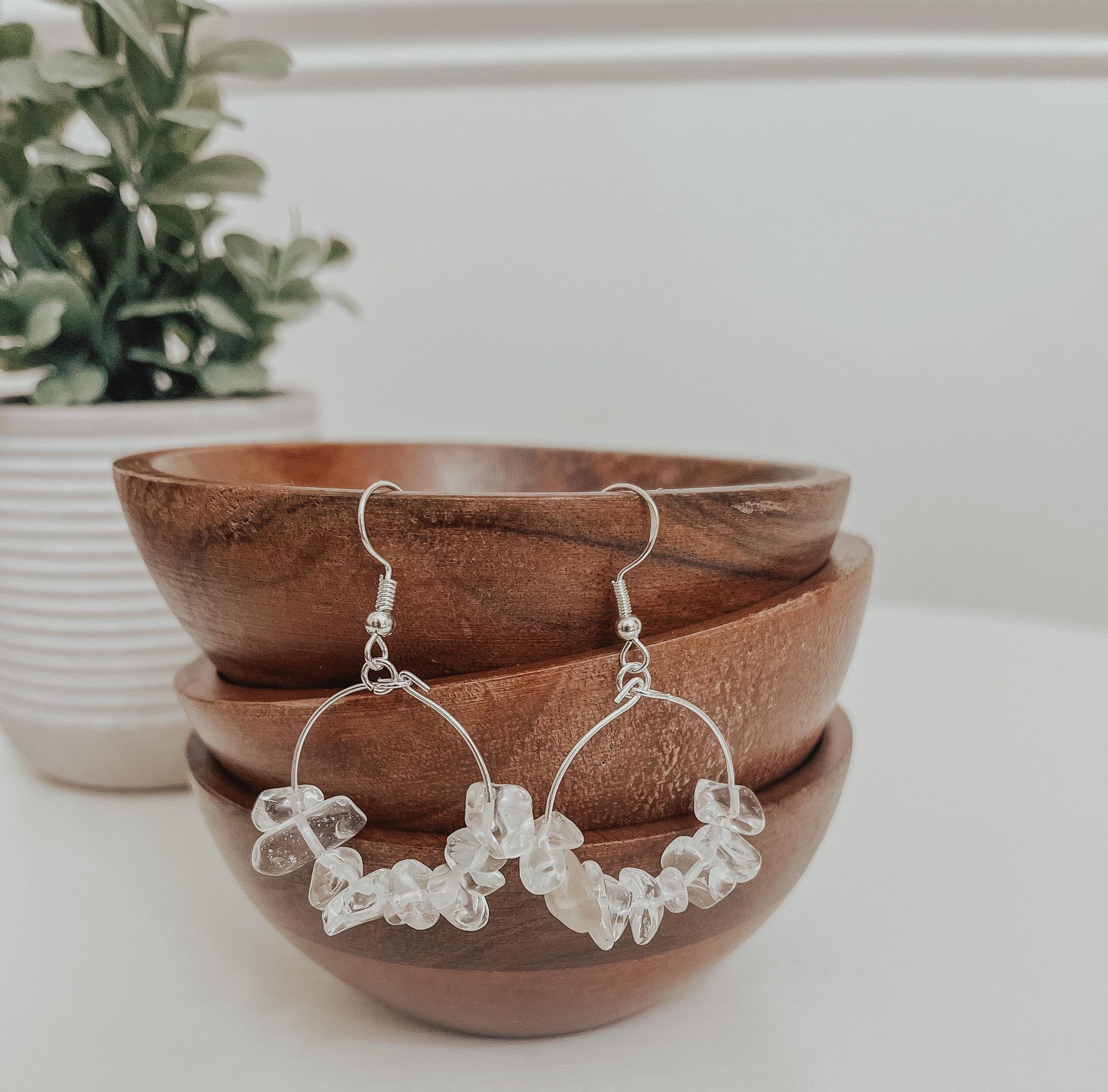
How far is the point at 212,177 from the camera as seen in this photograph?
1.97 ft

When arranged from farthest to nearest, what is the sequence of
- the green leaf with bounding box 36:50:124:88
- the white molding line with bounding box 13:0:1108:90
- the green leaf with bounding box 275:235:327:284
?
the white molding line with bounding box 13:0:1108:90 < the green leaf with bounding box 275:235:327:284 < the green leaf with bounding box 36:50:124:88

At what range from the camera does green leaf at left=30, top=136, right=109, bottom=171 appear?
22.0 inches

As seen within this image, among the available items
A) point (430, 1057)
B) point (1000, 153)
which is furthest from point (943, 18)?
point (430, 1057)

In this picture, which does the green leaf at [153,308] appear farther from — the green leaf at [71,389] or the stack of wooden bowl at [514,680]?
the stack of wooden bowl at [514,680]

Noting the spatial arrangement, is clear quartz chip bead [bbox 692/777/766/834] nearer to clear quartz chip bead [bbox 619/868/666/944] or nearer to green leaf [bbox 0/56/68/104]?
clear quartz chip bead [bbox 619/868/666/944]

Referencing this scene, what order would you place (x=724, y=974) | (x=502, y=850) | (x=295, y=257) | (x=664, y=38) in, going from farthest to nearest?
(x=664, y=38), (x=295, y=257), (x=724, y=974), (x=502, y=850)

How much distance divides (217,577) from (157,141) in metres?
0.36

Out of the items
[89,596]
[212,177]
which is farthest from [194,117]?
[89,596]

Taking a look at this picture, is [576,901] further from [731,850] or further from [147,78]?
[147,78]

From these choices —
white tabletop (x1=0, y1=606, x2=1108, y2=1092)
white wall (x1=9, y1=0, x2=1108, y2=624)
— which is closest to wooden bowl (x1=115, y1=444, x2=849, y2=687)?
white tabletop (x1=0, y1=606, x2=1108, y2=1092)

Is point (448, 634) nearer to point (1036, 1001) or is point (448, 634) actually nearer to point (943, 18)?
point (1036, 1001)

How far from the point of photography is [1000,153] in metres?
1.21

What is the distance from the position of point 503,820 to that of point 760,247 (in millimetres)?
1099

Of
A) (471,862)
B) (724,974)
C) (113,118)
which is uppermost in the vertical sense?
(113,118)
